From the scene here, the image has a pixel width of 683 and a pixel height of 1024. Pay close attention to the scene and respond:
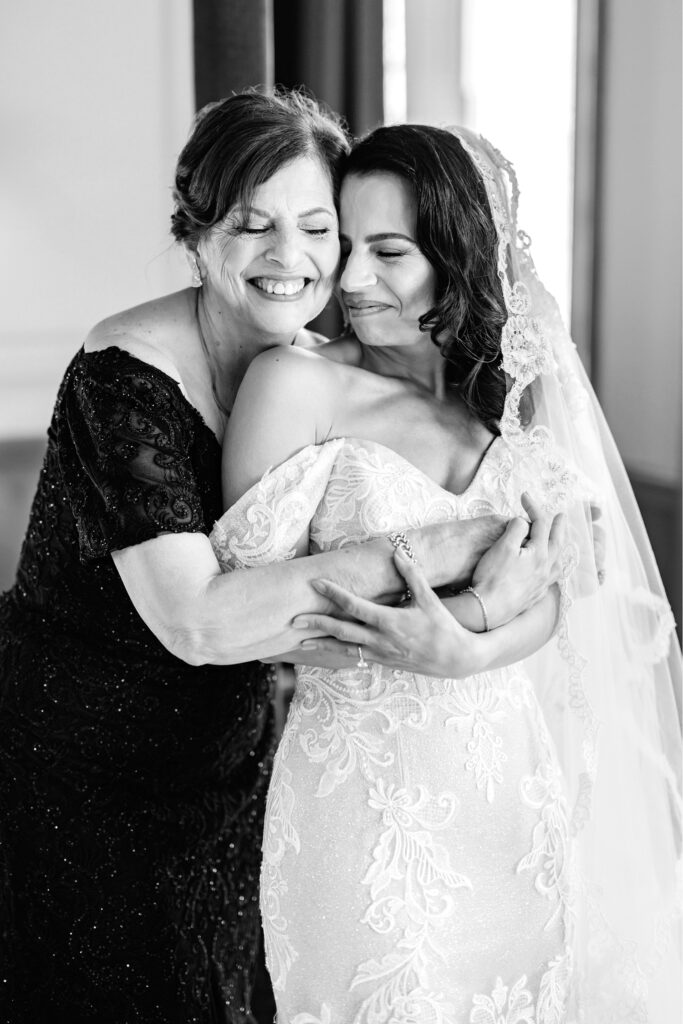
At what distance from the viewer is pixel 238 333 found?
1886mm

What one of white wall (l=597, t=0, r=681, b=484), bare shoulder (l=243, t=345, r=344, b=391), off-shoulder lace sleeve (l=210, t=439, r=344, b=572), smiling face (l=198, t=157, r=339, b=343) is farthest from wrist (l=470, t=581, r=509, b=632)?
white wall (l=597, t=0, r=681, b=484)

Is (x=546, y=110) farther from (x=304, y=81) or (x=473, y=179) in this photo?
(x=473, y=179)

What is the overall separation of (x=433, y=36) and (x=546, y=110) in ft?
1.57

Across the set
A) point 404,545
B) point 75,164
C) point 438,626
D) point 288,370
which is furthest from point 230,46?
point 438,626

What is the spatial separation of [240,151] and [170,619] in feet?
2.41

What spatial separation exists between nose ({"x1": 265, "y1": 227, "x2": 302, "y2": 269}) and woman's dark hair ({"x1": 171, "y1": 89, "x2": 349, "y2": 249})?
0.07 m

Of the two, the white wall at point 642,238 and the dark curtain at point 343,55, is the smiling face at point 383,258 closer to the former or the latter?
the white wall at point 642,238

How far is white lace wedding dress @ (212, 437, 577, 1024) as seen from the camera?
1.59 m

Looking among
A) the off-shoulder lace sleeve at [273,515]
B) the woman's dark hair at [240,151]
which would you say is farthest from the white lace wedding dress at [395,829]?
the woman's dark hair at [240,151]

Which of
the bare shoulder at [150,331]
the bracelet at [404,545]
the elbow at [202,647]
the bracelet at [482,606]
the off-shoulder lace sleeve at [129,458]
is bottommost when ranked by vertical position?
the elbow at [202,647]

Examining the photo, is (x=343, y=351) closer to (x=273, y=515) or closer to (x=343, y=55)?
(x=273, y=515)

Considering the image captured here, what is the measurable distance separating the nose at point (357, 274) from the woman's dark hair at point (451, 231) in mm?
90

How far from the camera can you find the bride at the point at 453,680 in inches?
63.2

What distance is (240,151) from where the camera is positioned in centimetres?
172
